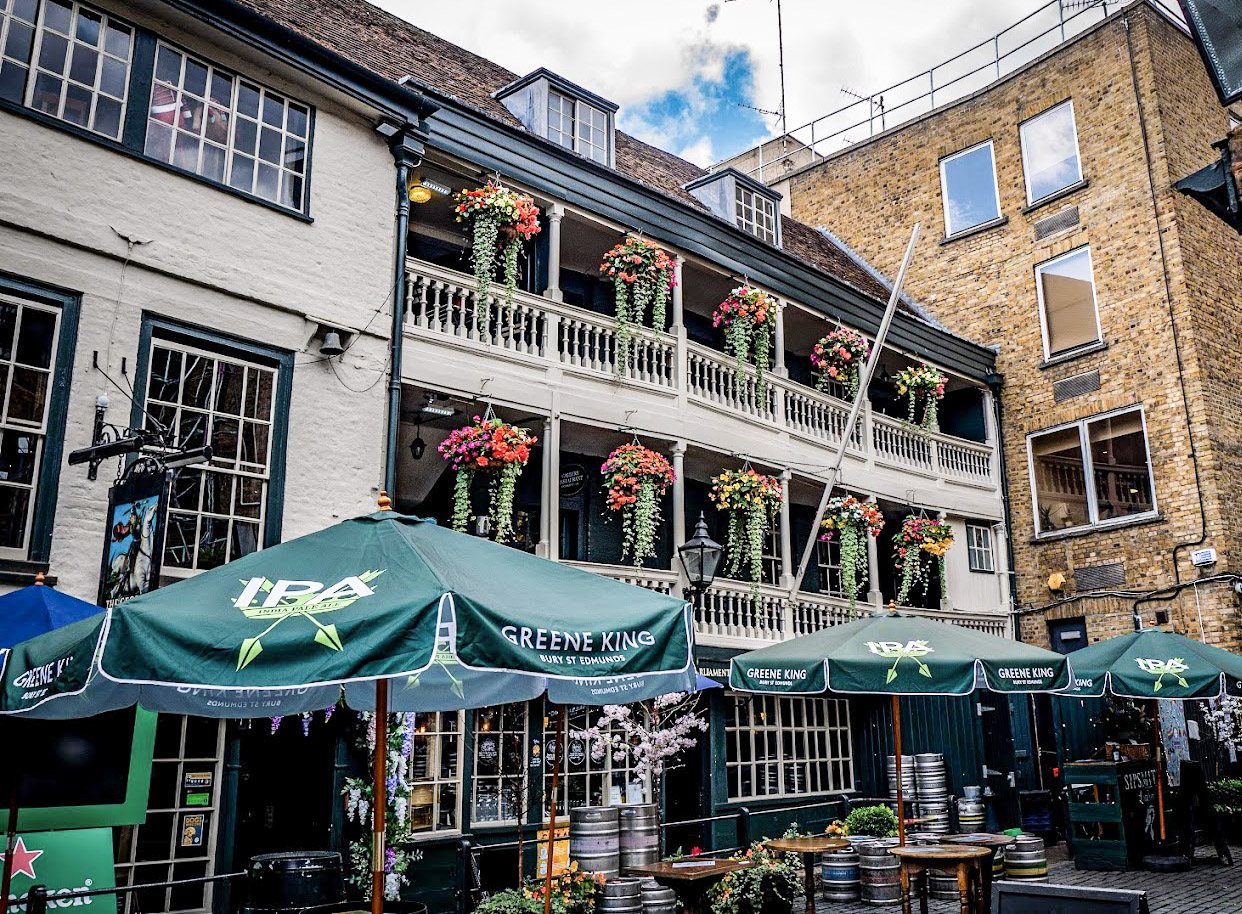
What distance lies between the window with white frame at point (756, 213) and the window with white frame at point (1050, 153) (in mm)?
5450

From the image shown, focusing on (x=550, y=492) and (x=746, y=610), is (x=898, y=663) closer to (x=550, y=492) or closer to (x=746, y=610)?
(x=550, y=492)

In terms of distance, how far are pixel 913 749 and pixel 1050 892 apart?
1073 cm

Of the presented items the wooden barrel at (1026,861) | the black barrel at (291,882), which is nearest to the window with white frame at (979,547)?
the wooden barrel at (1026,861)

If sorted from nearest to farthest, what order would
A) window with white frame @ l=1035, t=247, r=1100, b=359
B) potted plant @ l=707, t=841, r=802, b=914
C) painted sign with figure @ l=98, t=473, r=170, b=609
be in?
painted sign with figure @ l=98, t=473, r=170, b=609
potted plant @ l=707, t=841, r=802, b=914
window with white frame @ l=1035, t=247, r=1100, b=359

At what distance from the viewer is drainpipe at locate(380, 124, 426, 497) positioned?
1041 cm

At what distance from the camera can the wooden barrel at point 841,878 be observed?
35.4 ft

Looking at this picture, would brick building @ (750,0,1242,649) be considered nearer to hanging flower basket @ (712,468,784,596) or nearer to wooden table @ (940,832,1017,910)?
hanging flower basket @ (712,468,784,596)

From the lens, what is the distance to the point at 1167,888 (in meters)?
11.1

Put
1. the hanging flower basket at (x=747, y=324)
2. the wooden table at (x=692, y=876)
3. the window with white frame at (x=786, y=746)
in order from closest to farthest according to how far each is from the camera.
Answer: the wooden table at (x=692, y=876) → the window with white frame at (x=786, y=746) → the hanging flower basket at (x=747, y=324)

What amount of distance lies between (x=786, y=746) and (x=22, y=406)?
10832 millimetres

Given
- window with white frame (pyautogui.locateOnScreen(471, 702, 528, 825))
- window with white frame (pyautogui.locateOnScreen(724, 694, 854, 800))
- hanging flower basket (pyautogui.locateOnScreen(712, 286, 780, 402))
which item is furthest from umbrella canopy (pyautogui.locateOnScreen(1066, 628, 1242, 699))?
window with white frame (pyautogui.locateOnScreen(471, 702, 528, 825))

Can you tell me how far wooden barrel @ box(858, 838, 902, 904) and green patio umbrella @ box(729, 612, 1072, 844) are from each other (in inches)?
55.3

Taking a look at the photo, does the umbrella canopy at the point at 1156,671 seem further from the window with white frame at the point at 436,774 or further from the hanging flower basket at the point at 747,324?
the window with white frame at the point at 436,774

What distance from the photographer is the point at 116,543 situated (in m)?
7.55
